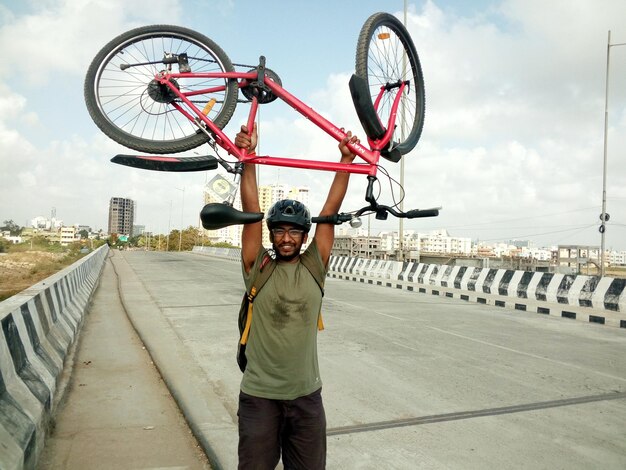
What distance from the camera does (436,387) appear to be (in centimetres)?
545

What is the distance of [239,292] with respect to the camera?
14.8 m

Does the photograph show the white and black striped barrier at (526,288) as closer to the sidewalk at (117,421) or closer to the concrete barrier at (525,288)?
the concrete barrier at (525,288)

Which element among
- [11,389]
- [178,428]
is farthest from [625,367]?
[11,389]

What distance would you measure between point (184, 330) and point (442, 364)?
4410mm

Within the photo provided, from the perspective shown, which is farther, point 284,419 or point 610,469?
point 610,469

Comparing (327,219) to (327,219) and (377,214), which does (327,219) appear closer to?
(327,219)

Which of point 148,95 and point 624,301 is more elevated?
point 148,95

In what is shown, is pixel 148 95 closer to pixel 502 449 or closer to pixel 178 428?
pixel 178 428

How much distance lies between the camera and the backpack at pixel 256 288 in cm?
259

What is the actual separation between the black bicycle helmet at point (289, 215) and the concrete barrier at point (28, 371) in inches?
78.1

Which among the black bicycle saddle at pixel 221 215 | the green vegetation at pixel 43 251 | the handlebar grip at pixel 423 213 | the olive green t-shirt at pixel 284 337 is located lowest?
the green vegetation at pixel 43 251

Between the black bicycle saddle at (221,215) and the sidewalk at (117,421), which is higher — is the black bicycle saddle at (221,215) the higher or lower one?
the higher one

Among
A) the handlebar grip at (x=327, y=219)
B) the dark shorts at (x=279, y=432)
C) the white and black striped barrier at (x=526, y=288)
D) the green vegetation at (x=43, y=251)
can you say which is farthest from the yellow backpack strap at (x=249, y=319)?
the green vegetation at (x=43, y=251)

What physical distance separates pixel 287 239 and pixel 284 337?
0.52 meters
